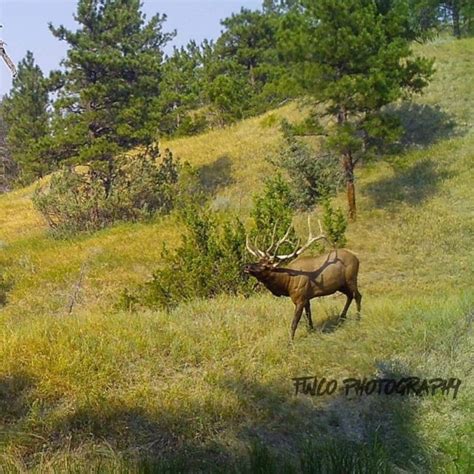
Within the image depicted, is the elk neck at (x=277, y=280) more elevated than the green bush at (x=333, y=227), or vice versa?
the elk neck at (x=277, y=280)

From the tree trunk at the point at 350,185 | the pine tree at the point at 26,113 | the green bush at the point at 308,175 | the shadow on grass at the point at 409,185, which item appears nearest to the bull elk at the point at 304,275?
the tree trunk at the point at 350,185

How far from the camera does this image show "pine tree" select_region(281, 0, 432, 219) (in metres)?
14.8

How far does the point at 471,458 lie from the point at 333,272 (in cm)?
264

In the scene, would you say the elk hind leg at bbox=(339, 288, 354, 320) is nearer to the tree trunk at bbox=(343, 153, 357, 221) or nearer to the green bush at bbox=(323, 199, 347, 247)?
the green bush at bbox=(323, 199, 347, 247)

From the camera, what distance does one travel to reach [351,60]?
1520cm

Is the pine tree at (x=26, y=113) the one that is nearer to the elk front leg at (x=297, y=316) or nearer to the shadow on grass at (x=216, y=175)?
the shadow on grass at (x=216, y=175)

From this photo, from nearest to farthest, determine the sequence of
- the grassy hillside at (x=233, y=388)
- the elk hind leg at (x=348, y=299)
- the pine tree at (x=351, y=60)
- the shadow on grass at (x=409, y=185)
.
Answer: the grassy hillside at (x=233, y=388) → the elk hind leg at (x=348, y=299) → the pine tree at (x=351, y=60) → the shadow on grass at (x=409, y=185)

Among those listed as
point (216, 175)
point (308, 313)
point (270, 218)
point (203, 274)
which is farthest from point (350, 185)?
point (308, 313)

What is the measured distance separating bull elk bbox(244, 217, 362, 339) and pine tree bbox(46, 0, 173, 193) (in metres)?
14.5

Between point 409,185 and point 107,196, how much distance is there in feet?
33.5

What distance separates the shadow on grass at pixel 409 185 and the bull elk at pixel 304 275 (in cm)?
1129

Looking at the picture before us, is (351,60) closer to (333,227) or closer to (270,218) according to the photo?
(333,227)

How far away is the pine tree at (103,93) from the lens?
19.8 m

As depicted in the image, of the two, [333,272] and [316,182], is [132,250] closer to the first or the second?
[316,182]
